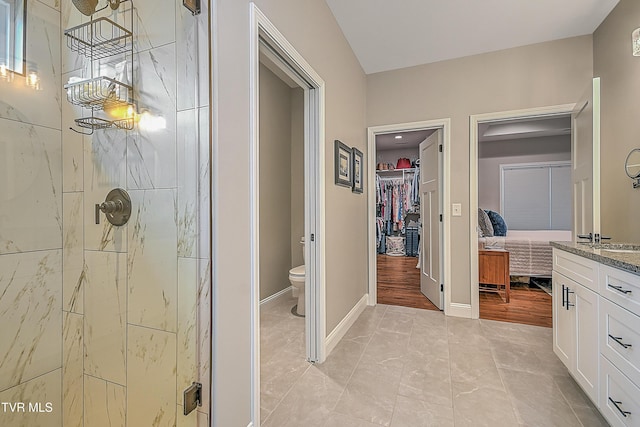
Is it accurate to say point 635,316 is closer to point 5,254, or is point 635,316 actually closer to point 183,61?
point 183,61

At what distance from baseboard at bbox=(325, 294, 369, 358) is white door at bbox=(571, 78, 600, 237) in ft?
6.36

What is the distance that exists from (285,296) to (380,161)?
480 centimetres

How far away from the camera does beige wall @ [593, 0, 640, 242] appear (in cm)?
216

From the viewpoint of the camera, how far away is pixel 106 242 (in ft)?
4.74

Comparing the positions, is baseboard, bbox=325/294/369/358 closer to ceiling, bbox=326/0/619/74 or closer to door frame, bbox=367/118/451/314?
door frame, bbox=367/118/451/314

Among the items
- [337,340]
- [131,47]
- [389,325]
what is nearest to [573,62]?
[389,325]

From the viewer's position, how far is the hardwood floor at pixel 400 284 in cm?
354

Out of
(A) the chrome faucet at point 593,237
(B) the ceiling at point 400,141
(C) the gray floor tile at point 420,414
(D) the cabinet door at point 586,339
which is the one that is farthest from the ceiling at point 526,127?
(C) the gray floor tile at point 420,414

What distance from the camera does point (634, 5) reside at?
84.0 inches

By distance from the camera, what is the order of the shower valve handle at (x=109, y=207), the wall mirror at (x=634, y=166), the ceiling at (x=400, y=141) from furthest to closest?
1. the ceiling at (x=400, y=141)
2. the wall mirror at (x=634, y=166)
3. the shower valve handle at (x=109, y=207)

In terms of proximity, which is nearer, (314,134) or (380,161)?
(314,134)

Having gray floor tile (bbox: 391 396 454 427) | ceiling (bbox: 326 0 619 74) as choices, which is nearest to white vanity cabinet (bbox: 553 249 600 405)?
gray floor tile (bbox: 391 396 454 427)

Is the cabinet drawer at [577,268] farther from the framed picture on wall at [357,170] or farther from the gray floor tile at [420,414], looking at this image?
the framed picture on wall at [357,170]

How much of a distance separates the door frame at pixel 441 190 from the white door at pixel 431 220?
10 centimetres
